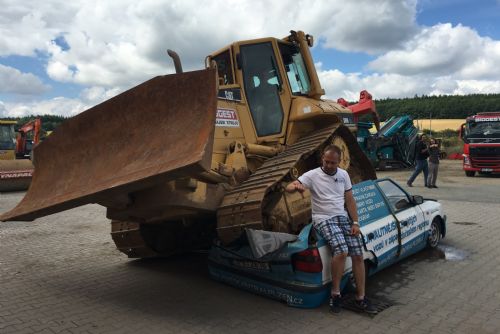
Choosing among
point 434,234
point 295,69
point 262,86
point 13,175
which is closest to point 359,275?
point 434,234

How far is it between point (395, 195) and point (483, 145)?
45.5 feet

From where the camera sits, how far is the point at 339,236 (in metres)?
4.30

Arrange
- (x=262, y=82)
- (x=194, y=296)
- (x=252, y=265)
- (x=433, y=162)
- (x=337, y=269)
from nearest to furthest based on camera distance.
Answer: (x=337, y=269)
(x=252, y=265)
(x=194, y=296)
(x=262, y=82)
(x=433, y=162)

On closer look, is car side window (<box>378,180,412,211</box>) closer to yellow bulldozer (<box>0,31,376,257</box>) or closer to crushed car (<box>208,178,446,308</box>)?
crushed car (<box>208,178,446,308</box>)

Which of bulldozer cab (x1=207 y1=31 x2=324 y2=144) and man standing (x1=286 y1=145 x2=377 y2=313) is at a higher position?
bulldozer cab (x1=207 y1=31 x2=324 y2=144)

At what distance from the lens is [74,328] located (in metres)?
4.15

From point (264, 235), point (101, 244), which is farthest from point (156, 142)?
point (101, 244)

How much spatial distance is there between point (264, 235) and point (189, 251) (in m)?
2.84

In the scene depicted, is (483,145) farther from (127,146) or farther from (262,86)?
(127,146)

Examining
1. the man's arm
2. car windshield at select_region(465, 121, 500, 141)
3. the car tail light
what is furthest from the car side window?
car windshield at select_region(465, 121, 500, 141)

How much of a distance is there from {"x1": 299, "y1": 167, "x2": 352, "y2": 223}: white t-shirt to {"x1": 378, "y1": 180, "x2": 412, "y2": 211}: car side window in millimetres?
1469

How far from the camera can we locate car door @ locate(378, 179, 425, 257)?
563 centimetres

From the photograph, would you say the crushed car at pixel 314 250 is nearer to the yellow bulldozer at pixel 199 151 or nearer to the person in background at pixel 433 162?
the yellow bulldozer at pixel 199 151

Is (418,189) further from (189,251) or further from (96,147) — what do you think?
(96,147)
